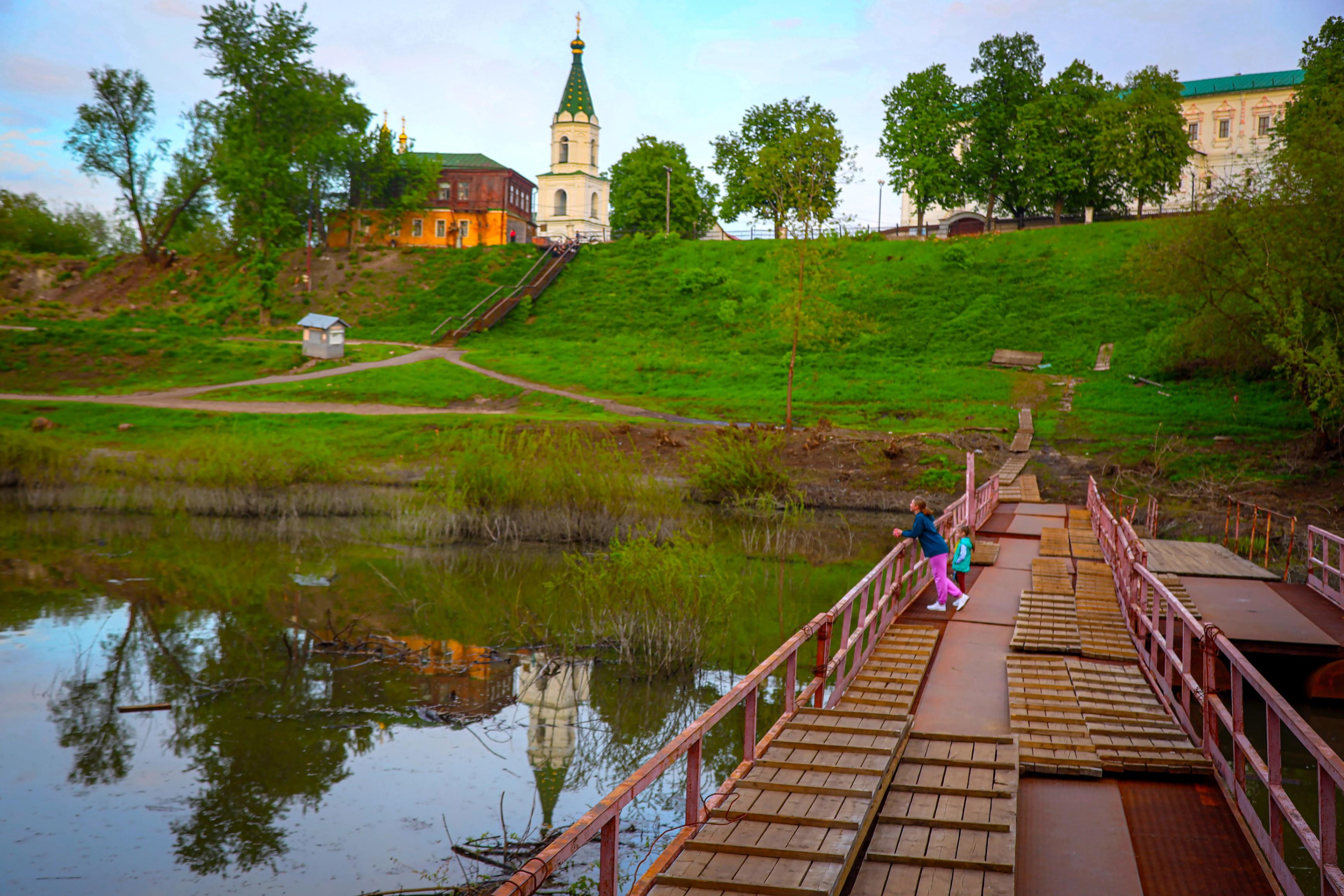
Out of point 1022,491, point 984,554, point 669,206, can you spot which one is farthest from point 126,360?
point 669,206

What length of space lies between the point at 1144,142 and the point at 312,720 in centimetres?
6143

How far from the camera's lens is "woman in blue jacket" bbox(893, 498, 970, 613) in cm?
1195

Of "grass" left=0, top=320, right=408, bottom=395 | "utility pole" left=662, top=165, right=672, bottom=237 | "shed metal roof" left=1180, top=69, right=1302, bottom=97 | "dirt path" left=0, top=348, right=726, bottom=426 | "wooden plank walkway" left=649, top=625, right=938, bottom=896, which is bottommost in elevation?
"wooden plank walkway" left=649, top=625, right=938, bottom=896

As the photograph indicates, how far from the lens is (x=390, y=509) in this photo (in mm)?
23203

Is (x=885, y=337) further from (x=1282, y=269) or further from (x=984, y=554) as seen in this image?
(x=984, y=554)

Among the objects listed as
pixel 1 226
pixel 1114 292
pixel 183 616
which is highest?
pixel 1 226

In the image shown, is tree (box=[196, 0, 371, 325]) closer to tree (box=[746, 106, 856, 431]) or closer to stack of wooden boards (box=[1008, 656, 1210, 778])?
tree (box=[746, 106, 856, 431])

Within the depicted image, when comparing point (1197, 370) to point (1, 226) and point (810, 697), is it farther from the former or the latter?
point (1, 226)

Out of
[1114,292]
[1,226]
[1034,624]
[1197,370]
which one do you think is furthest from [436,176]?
[1034,624]

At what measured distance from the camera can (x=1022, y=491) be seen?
2756 cm

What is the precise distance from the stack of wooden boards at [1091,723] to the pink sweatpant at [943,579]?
2.75 m

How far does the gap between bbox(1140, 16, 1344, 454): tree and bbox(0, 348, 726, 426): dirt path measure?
16295mm

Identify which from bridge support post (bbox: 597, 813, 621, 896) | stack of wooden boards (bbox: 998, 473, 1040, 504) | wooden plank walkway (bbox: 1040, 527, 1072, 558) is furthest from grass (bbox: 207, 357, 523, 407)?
bridge support post (bbox: 597, 813, 621, 896)

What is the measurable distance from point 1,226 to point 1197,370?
235ft
